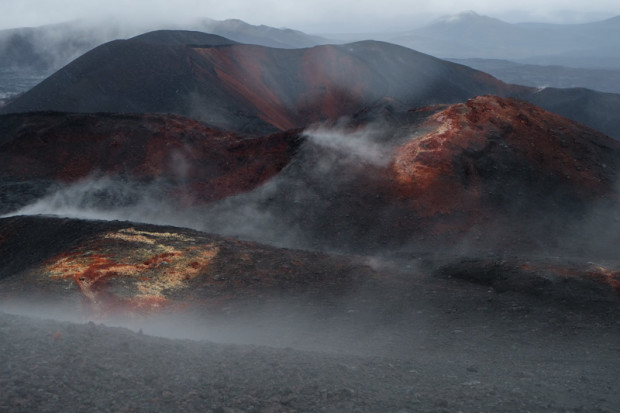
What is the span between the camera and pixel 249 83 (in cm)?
4744

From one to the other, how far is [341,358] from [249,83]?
41.5 meters

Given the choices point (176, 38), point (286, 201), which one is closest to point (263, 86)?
point (176, 38)

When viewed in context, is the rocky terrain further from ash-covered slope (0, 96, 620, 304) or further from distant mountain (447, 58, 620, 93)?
distant mountain (447, 58, 620, 93)

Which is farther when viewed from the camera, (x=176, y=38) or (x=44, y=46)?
(x=44, y=46)

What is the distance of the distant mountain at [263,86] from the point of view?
4106 cm

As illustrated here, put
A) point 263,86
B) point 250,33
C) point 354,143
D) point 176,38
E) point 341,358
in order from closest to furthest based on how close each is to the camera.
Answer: point 341,358 → point 354,143 → point 263,86 → point 176,38 → point 250,33

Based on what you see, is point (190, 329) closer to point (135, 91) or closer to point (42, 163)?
point (42, 163)

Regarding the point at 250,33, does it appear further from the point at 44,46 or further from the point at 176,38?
the point at 176,38

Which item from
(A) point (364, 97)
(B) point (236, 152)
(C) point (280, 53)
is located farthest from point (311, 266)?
(C) point (280, 53)

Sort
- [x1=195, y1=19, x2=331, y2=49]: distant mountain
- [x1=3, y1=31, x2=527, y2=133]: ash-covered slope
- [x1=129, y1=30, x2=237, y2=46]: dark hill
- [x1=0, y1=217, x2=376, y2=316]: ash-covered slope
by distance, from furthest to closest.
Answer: [x1=195, y1=19, x2=331, y2=49]: distant mountain
[x1=129, y1=30, x2=237, y2=46]: dark hill
[x1=3, y1=31, x2=527, y2=133]: ash-covered slope
[x1=0, y1=217, x2=376, y2=316]: ash-covered slope

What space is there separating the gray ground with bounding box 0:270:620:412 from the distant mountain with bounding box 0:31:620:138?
26.3 metres

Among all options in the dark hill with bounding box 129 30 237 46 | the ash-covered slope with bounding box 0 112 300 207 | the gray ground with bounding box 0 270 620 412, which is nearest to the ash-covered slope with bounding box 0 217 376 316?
the gray ground with bounding box 0 270 620 412

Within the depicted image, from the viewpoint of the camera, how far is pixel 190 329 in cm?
1118

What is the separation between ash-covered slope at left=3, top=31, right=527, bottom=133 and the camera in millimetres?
40969
